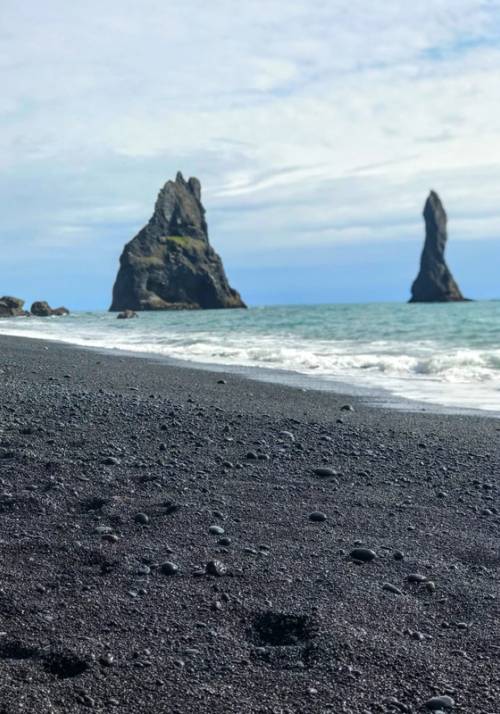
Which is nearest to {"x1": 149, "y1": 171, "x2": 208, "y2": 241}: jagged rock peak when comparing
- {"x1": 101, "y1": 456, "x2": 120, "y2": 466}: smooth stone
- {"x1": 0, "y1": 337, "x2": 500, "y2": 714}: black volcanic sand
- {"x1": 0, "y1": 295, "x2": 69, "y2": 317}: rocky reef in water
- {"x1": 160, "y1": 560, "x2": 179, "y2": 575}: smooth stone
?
{"x1": 0, "y1": 295, "x2": 69, "y2": 317}: rocky reef in water

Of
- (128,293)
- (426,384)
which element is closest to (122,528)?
(426,384)

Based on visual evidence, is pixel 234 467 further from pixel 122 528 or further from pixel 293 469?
pixel 122 528

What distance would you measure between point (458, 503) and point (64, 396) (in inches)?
206

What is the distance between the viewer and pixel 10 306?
3029 inches

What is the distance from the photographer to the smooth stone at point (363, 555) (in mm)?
4414

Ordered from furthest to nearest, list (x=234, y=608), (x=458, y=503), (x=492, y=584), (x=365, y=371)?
(x=365, y=371) → (x=458, y=503) → (x=492, y=584) → (x=234, y=608)

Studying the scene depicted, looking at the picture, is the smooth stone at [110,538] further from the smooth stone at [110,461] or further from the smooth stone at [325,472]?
the smooth stone at [325,472]

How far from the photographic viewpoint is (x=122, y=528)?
4.71m

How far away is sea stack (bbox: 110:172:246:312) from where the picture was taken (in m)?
117

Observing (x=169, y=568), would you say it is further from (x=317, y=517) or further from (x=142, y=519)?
(x=317, y=517)

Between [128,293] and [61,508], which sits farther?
[128,293]

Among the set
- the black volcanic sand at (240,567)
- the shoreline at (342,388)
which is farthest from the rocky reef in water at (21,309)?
the black volcanic sand at (240,567)

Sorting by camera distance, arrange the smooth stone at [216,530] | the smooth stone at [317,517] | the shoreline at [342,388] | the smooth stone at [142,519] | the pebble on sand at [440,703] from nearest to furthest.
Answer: the pebble on sand at [440,703], the smooth stone at [216,530], the smooth stone at [142,519], the smooth stone at [317,517], the shoreline at [342,388]

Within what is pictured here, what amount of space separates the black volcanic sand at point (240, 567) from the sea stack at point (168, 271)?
354ft
